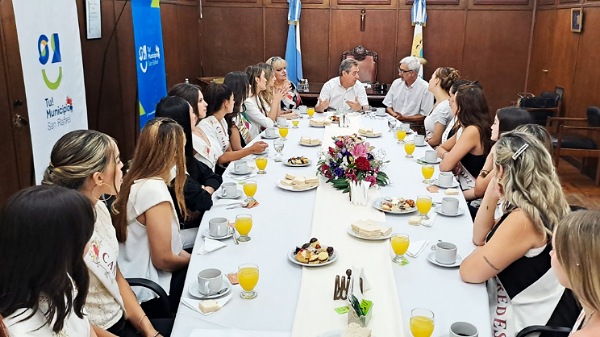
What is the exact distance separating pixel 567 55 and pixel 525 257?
5548 mm

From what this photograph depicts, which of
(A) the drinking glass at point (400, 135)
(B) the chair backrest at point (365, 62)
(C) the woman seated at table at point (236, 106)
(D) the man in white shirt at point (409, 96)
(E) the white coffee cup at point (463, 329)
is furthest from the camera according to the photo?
(B) the chair backrest at point (365, 62)

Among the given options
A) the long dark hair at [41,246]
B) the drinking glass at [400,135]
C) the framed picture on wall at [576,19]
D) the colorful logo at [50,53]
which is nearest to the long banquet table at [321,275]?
the long dark hair at [41,246]

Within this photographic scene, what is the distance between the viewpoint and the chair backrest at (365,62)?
7898 millimetres

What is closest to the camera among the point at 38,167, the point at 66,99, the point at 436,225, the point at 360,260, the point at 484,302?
the point at 484,302

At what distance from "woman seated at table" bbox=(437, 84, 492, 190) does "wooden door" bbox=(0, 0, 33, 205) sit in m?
2.95

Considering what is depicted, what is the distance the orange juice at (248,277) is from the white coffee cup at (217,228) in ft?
1.72

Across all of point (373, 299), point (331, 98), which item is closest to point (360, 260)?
point (373, 299)

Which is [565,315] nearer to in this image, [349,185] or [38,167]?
[349,185]

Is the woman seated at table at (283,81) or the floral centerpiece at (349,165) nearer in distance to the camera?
the floral centerpiece at (349,165)

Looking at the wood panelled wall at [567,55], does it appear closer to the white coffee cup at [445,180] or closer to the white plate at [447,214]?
the white coffee cup at [445,180]

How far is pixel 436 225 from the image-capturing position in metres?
2.50

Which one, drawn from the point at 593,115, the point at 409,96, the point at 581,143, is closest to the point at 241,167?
the point at 409,96

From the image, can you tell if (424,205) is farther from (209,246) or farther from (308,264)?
(209,246)

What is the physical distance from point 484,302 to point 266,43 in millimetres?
7081
